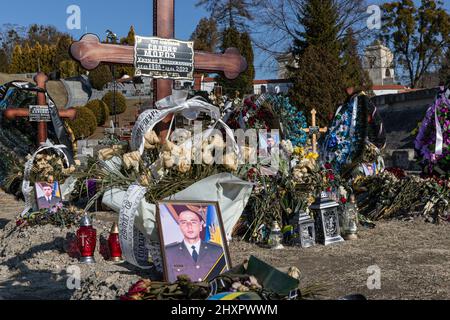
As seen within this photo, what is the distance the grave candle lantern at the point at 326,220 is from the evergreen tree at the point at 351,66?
21791 mm

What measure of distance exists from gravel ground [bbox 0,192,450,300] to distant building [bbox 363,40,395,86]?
29850 mm

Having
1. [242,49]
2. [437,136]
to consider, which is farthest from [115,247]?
[242,49]

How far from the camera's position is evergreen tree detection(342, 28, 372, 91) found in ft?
93.3

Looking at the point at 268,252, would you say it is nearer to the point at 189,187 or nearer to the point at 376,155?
the point at 189,187

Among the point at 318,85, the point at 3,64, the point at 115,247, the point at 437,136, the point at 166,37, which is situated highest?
the point at 3,64

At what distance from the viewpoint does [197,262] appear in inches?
147

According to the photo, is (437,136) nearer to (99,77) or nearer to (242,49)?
(242,49)

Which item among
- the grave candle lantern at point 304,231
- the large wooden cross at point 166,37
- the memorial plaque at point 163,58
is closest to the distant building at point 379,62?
the large wooden cross at point 166,37

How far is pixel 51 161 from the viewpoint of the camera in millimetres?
8875

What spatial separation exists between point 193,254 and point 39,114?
7429 mm

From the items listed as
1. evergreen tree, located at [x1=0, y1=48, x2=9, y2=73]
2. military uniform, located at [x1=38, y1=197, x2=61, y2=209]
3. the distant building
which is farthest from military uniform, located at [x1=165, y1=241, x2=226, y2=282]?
evergreen tree, located at [x1=0, y1=48, x2=9, y2=73]

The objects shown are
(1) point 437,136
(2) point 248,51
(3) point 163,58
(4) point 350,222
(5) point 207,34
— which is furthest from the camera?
(5) point 207,34

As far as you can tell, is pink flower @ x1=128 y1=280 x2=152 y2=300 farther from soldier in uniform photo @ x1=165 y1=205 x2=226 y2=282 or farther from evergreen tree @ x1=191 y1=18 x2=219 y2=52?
evergreen tree @ x1=191 y1=18 x2=219 y2=52
